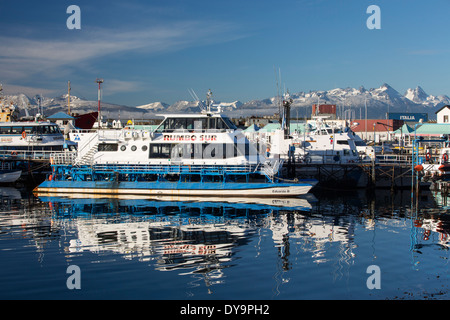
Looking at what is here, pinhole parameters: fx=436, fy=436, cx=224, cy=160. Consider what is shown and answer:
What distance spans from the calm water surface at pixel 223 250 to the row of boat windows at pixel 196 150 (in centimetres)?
412

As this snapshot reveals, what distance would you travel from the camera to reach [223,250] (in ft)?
57.2

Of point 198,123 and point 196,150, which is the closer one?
point 196,150

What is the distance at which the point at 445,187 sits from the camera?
37281mm

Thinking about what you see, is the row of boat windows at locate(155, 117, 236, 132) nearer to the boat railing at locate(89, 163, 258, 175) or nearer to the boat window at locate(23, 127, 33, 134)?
the boat railing at locate(89, 163, 258, 175)

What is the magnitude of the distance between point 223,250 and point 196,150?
15.2 m

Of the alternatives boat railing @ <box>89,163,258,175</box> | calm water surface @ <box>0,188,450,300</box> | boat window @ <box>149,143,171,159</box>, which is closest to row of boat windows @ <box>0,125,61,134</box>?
boat railing @ <box>89,163,258,175</box>

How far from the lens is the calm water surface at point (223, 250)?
13233 mm

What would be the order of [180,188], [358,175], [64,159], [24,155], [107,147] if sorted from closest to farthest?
[180,188] → [107,147] → [64,159] → [358,175] → [24,155]

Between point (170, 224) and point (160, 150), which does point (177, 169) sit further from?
point (170, 224)

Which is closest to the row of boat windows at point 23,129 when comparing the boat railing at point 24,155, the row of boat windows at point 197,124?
the boat railing at point 24,155

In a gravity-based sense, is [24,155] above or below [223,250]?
above

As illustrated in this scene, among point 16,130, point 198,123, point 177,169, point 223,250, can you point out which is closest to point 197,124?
point 198,123

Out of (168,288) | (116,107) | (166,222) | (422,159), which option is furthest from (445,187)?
(116,107)

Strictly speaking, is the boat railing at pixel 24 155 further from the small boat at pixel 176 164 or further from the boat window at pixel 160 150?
the boat window at pixel 160 150
